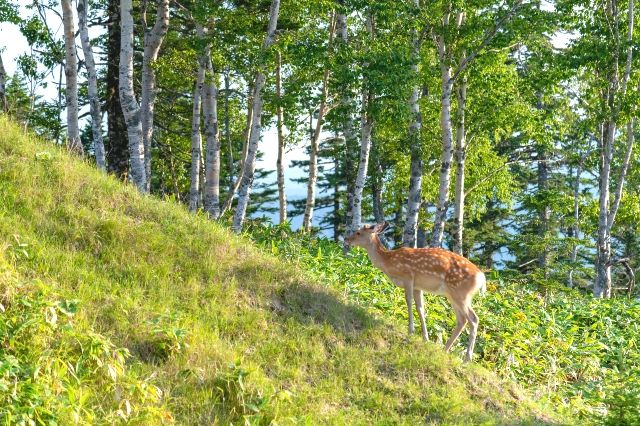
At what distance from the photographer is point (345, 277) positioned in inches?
498

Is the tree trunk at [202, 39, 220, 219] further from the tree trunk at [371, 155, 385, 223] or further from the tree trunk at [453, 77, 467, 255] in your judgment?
the tree trunk at [371, 155, 385, 223]

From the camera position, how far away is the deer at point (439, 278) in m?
9.66

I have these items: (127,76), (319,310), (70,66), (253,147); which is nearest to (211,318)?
(319,310)

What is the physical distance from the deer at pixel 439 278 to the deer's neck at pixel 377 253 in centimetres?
2

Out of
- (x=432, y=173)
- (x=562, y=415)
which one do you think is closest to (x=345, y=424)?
(x=562, y=415)

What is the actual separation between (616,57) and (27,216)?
18.4m

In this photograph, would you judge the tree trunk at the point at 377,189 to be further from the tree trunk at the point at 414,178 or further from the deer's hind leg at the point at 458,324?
the deer's hind leg at the point at 458,324

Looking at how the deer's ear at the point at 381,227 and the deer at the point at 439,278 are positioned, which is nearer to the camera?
the deer at the point at 439,278

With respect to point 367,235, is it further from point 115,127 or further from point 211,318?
point 115,127

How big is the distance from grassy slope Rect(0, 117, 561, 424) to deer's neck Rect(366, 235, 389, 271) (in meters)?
0.88

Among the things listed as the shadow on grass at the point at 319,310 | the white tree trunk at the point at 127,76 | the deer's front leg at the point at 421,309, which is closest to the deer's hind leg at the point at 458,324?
the deer's front leg at the point at 421,309

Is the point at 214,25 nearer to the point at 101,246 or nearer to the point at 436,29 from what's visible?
the point at 436,29

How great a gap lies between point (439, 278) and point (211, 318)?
351 cm

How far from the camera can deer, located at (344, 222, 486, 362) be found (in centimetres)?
966
